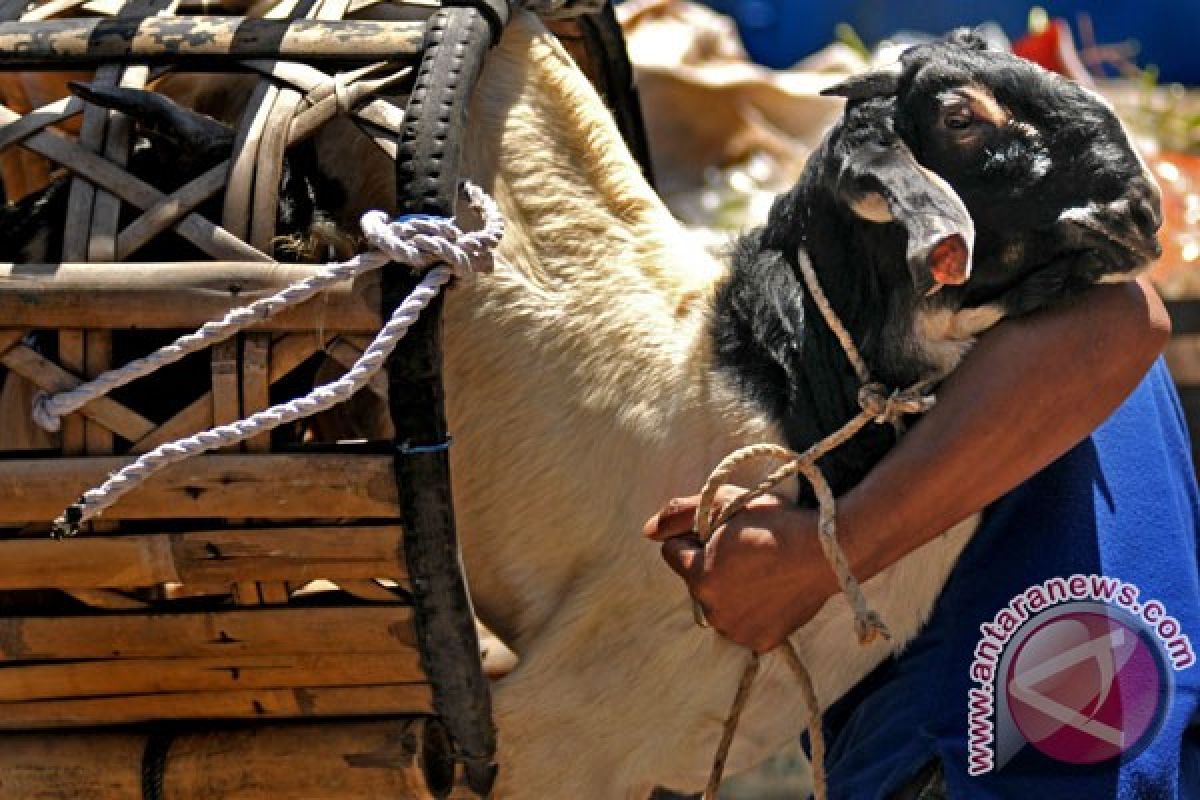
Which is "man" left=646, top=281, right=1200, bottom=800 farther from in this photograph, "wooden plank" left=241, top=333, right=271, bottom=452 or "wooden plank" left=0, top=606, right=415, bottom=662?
"wooden plank" left=241, top=333, right=271, bottom=452

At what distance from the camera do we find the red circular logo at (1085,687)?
1574mm

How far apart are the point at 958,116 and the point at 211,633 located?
2.72 ft

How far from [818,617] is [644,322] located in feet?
1.13

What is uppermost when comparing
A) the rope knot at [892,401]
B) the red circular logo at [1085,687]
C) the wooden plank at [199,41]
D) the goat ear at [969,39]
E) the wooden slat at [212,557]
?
the wooden plank at [199,41]

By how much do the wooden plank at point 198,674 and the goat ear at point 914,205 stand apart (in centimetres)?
58

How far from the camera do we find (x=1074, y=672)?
1.59 meters

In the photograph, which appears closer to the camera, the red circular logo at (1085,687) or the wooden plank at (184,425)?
the wooden plank at (184,425)

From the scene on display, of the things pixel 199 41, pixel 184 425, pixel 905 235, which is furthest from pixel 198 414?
pixel 905 235

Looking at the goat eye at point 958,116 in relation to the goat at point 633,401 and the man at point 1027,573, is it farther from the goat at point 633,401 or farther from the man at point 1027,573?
the man at point 1027,573

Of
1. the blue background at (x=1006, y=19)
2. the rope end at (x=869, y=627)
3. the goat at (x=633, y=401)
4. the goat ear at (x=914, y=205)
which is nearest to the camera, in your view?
the goat ear at (x=914, y=205)

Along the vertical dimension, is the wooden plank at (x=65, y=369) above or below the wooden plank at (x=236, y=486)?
above

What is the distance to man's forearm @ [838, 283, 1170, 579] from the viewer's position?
57.6 inches

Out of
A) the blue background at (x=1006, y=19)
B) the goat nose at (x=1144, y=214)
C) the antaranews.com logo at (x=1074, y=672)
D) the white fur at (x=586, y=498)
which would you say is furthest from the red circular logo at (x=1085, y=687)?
the blue background at (x=1006, y=19)

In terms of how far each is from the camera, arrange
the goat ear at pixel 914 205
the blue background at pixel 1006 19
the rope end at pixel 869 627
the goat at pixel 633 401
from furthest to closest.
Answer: the blue background at pixel 1006 19 < the goat at pixel 633 401 < the rope end at pixel 869 627 < the goat ear at pixel 914 205
